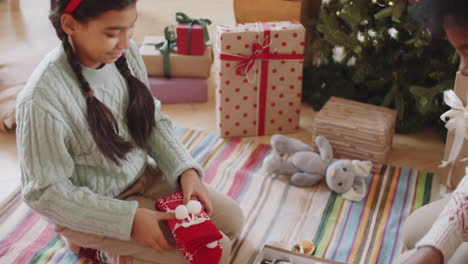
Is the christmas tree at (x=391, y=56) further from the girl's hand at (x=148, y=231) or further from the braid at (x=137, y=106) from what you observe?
the girl's hand at (x=148, y=231)

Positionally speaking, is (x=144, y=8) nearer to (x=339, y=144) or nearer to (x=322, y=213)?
(x=339, y=144)

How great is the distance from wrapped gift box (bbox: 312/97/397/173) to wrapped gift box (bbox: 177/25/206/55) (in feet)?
2.05

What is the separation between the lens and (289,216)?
68.6 inches

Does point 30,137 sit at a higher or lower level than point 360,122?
higher

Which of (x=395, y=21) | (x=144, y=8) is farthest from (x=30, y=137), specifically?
(x=144, y=8)

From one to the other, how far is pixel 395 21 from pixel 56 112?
1.28 metres

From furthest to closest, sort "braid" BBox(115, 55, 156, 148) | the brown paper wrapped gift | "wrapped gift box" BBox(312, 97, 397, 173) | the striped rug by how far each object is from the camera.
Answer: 1. "wrapped gift box" BBox(312, 97, 397, 173)
2. the brown paper wrapped gift
3. the striped rug
4. "braid" BBox(115, 55, 156, 148)

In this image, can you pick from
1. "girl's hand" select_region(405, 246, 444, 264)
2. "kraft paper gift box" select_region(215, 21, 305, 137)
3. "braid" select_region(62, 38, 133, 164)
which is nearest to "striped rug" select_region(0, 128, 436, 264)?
"kraft paper gift box" select_region(215, 21, 305, 137)

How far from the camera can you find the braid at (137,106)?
1.42 meters

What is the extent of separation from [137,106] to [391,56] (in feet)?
3.52

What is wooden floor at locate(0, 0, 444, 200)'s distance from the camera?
6.67 ft

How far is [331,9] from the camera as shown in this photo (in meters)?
2.17

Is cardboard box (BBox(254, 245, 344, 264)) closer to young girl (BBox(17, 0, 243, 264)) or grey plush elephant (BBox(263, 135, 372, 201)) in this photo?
young girl (BBox(17, 0, 243, 264))

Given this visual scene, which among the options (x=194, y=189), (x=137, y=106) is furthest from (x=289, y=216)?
(x=137, y=106)
